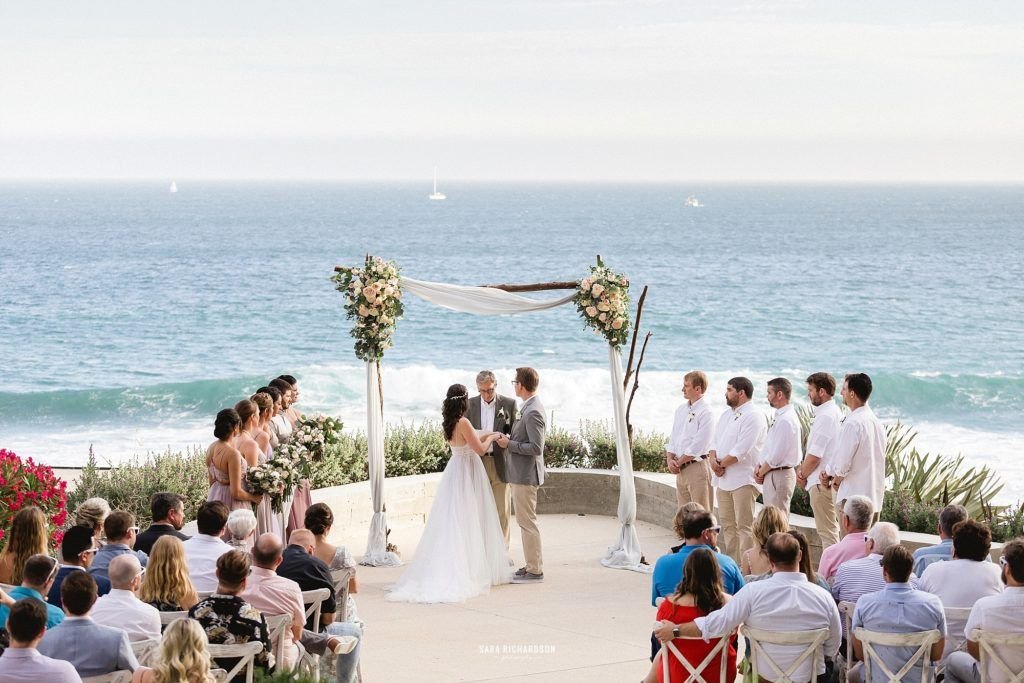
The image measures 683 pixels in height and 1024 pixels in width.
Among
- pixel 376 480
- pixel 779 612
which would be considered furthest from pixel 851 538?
pixel 376 480

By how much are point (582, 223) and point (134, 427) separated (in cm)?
7191

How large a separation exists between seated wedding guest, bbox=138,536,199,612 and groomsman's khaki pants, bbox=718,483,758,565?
4993 millimetres

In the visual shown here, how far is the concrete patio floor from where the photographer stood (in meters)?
7.68

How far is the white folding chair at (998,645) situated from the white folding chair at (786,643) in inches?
29.1

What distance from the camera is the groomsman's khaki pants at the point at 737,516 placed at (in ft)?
31.8

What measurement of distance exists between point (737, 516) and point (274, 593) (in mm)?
4838

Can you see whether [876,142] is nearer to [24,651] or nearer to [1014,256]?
[1014,256]

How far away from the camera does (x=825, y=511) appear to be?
930 centimetres

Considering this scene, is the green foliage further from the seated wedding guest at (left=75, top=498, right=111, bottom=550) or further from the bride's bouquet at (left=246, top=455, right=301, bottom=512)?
the seated wedding guest at (left=75, top=498, right=111, bottom=550)

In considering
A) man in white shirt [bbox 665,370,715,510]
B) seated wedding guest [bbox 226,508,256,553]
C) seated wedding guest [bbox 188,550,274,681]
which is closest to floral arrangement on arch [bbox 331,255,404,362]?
man in white shirt [bbox 665,370,715,510]

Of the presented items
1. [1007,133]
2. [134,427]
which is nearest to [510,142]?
[1007,133]

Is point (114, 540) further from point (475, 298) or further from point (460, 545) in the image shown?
point (475, 298)

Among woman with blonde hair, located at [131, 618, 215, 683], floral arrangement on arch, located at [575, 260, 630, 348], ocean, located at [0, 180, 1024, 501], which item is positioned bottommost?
ocean, located at [0, 180, 1024, 501]

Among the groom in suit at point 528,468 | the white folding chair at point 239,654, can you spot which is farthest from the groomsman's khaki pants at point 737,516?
the white folding chair at point 239,654
